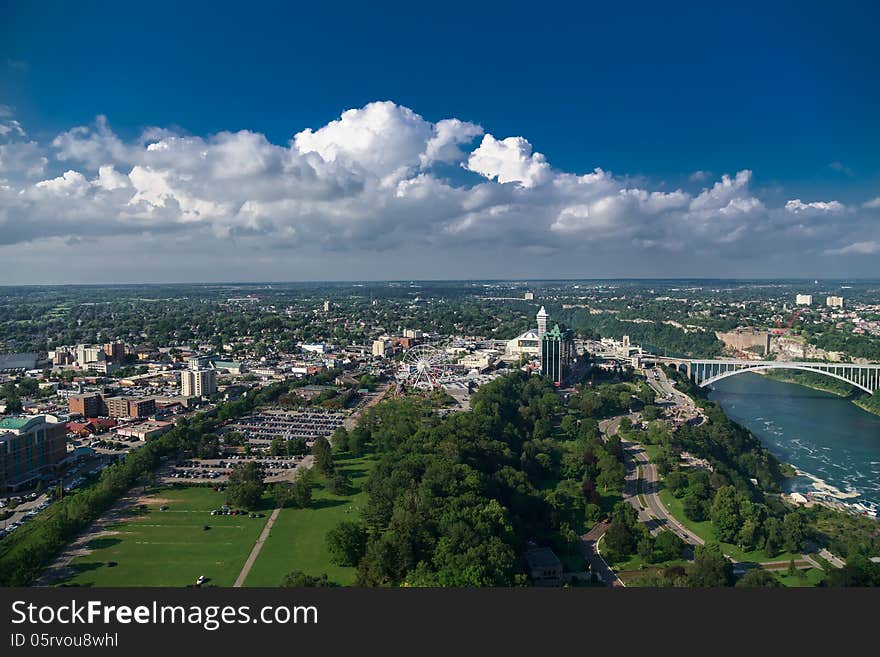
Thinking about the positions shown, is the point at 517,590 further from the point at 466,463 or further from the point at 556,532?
the point at 466,463

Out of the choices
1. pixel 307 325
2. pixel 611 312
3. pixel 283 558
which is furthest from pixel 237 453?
pixel 611 312

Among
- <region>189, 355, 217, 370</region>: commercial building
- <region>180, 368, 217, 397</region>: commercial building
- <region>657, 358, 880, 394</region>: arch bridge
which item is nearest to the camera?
<region>180, 368, 217, 397</region>: commercial building

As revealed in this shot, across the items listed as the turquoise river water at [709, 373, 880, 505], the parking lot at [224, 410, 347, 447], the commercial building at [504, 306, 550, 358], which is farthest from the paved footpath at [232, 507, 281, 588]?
the commercial building at [504, 306, 550, 358]

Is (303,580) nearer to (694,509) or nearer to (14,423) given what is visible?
(694,509)

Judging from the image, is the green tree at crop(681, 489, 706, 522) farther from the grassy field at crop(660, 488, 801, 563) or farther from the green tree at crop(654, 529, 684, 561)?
the green tree at crop(654, 529, 684, 561)

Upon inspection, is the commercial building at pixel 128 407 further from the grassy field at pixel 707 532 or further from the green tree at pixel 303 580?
the grassy field at pixel 707 532

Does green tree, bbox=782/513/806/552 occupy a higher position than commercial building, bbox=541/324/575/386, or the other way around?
commercial building, bbox=541/324/575/386

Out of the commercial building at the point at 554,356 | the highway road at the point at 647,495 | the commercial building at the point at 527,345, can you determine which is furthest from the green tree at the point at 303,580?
the commercial building at the point at 527,345

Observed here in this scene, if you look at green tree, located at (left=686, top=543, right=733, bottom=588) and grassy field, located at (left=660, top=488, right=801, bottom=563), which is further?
grassy field, located at (left=660, top=488, right=801, bottom=563)
